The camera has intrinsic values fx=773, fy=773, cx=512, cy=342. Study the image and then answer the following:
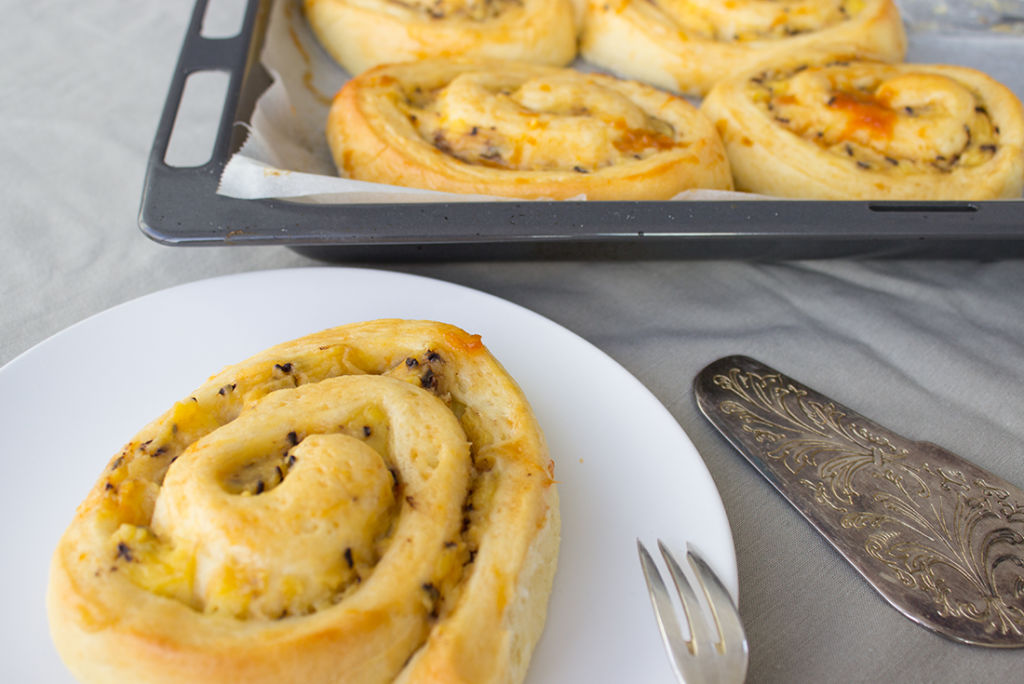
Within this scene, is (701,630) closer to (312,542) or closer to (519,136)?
(312,542)

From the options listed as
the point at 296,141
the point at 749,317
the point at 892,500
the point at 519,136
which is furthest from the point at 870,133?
the point at 296,141

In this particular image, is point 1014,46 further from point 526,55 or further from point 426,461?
point 426,461

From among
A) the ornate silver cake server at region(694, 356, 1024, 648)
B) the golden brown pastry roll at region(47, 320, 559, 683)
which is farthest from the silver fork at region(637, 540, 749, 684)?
the ornate silver cake server at region(694, 356, 1024, 648)

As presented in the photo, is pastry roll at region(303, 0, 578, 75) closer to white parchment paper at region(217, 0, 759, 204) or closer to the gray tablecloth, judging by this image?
white parchment paper at region(217, 0, 759, 204)

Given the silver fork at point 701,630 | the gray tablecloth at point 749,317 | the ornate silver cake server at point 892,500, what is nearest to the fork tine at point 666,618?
the silver fork at point 701,630

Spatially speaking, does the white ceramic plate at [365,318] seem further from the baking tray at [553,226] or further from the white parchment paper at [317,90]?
the white parchment paper at [317,90]
